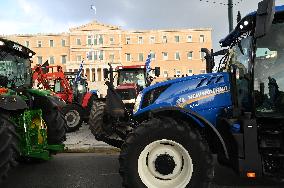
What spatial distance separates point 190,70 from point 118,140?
251 feet

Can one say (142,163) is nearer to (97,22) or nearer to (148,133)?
(148,133)

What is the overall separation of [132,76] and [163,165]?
1252cm

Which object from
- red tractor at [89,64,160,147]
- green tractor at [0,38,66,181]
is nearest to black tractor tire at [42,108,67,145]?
green tractor at [0,38,66,181]

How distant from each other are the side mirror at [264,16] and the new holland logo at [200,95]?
1069 millimetres

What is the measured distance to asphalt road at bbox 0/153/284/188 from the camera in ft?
19.8

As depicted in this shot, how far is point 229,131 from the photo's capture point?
16.4 feet

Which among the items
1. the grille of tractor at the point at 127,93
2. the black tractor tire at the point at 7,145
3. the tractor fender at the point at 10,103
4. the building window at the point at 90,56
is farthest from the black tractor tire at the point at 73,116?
the building window at the point at 90,56

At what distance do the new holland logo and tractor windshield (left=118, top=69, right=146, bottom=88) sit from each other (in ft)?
39.0

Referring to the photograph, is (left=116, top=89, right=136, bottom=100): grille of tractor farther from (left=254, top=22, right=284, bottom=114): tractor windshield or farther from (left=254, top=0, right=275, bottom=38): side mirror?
(left=254, top=0, right=275, bottom=38): side mirror

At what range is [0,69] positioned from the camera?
780cm

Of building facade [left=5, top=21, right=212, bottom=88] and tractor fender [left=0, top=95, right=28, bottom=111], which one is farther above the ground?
building facade [left=5, top=21, right=212, bottom=88]

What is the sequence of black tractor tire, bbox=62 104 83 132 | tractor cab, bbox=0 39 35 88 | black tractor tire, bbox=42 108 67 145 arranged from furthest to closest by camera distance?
black tractor tire, bbox=62 104 83 132
black tractor tire, bbox=42 108 67 145
tractor cab, bbox=0 39 35 88

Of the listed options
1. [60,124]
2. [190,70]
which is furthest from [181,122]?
[190,70]

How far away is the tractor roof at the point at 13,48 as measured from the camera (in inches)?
297
